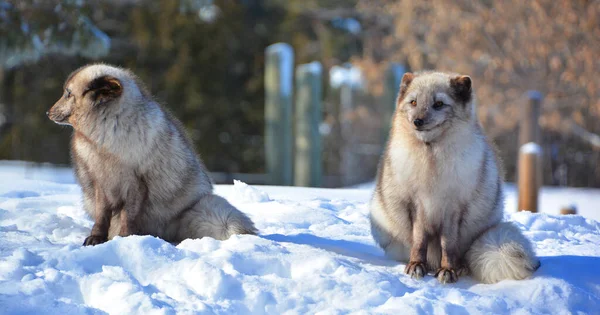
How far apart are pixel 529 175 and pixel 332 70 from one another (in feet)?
37.6

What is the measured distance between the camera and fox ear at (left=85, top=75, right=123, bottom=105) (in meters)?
4.35

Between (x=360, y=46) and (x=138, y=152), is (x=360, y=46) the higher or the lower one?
the higher one

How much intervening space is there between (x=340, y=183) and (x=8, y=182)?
423 inches

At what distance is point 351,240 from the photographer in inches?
184

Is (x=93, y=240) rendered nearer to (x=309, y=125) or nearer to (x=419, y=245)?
(x=419, y=245)

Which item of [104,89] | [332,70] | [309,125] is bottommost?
[309,125]

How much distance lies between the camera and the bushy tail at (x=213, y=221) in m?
4.33

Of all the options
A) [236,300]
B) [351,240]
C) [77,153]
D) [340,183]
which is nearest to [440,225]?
[351,240]

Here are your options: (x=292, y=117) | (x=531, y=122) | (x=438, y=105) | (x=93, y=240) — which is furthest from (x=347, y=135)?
(x=438, y=105)

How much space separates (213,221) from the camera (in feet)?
14.4

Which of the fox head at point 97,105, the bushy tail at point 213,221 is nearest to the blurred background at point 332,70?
the bushy tail at point 213,221

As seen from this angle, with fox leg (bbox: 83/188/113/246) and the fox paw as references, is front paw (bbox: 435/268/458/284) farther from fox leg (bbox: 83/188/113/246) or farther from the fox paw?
fox leg (bbox: 83/188/113/246)

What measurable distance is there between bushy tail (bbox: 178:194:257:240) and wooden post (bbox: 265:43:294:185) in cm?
467

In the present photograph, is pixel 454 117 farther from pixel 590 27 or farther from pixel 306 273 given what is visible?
pixel 590 27
